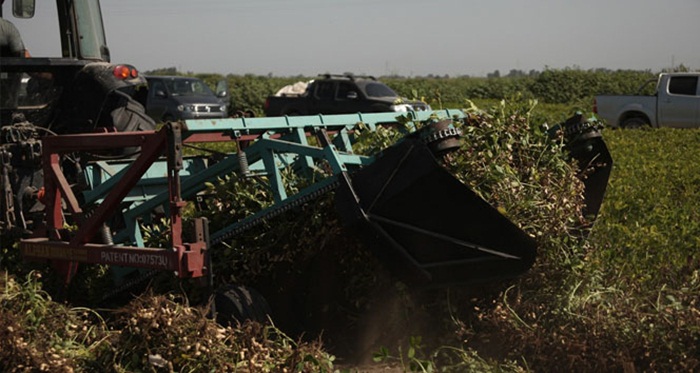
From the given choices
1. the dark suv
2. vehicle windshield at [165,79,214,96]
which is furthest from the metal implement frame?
vehicle windshield at [165,79,214,96]

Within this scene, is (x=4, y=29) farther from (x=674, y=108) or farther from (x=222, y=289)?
(x=674, y=108)

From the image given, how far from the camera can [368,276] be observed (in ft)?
18.1

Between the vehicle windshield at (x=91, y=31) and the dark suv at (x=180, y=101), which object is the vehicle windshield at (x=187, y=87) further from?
the vehicle windshield at (x=91, y=31)

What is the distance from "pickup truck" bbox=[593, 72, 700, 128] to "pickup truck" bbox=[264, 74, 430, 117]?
17.6ft

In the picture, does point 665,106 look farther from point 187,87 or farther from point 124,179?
point 124,179

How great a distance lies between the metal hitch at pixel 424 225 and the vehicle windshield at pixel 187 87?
2237 centimetres

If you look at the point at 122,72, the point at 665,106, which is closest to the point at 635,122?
the point at 665,106

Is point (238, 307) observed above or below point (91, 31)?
below

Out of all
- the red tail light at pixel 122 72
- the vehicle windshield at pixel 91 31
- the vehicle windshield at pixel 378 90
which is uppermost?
the vehicle windshield at pixel 91 31

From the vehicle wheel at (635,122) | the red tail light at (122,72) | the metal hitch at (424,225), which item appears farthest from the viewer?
the vehicle wheel at (635,122)

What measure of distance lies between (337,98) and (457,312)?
62.2ft

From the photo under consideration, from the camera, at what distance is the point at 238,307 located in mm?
5012

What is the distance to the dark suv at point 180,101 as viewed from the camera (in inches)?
1015

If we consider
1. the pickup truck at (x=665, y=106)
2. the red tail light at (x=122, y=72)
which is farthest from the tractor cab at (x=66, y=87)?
the pickup truck at (x=665, y=106)
